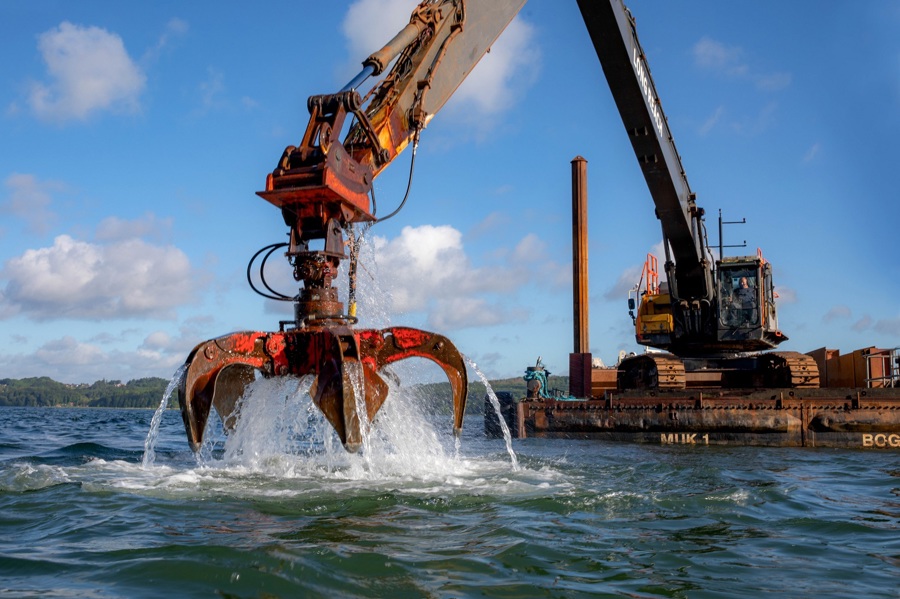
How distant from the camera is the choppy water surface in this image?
427 cm

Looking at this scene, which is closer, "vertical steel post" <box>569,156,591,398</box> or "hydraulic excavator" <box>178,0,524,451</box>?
"hydraulic excavator" <box>178,0,524,451</box>

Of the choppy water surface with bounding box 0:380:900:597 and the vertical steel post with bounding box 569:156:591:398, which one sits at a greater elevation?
the vertical steel post with bounding box 569:156:591:398

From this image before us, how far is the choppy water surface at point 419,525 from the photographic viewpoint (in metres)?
4.27

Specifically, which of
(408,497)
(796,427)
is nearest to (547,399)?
(796,427)

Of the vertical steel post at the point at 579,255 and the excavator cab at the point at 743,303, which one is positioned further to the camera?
the vertical steel post at the point at 579,255

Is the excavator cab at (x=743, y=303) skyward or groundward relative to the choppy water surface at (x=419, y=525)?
skyward

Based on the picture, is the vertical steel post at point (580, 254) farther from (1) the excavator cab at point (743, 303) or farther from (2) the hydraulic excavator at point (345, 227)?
(2) the hydraulic excavator at point (345, 227)

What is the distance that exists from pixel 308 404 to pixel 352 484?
3.87ft

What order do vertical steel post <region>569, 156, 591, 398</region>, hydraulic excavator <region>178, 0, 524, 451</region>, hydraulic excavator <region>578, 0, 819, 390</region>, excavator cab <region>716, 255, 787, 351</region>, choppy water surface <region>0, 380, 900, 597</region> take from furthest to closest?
vertical steel post <region>569, 156, 591, 398</region> < excavator cab <region>716, 255, 787, 351</region> < hydraulic excavator <region>578, 0, 819, 390</region> < hydraulic excavator <region>178, 0, 524, 451</region> < choppy water surface <region>0, 380, 900, 597</region>

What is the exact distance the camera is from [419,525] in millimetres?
5684

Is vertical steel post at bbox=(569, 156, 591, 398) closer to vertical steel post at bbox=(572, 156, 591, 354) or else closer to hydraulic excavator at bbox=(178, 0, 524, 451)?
vertical steel post at bbox=(572, 156, 591, 354)

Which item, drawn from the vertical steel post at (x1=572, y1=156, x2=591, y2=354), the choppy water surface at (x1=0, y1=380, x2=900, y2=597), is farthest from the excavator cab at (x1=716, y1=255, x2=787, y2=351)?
the vertical steel post at (x1=572, y1=156, x2=591, y2=354)

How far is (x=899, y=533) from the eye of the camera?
229 inches

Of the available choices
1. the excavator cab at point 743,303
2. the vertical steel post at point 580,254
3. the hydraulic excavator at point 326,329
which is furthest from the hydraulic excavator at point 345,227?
the vertical steel post at point 580,254
